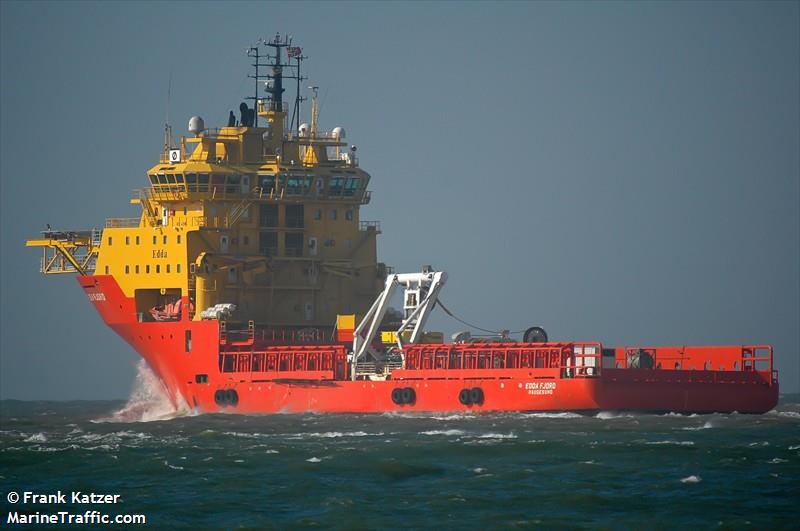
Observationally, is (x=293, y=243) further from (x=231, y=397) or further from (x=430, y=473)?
(x=430, y=473)

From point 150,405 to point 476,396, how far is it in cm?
1788

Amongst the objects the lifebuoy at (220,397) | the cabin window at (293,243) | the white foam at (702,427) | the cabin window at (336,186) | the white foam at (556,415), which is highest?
the cabin window at (336,186)

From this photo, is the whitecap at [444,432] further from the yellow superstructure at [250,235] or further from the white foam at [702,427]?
the yellow superstructure at [250,235]

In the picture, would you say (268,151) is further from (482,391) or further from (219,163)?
(482,391)

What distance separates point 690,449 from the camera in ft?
134

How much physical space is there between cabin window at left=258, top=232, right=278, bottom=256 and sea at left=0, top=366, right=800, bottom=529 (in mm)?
10150

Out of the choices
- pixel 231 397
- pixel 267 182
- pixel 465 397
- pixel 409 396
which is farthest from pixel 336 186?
pixel 465 397

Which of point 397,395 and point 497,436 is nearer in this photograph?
point 497,436

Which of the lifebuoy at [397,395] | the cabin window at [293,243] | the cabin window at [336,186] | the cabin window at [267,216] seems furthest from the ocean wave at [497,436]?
the cabin window at [336,186]

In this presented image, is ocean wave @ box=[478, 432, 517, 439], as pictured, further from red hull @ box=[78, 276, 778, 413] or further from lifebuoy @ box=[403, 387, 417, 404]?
lifebuoy @ box=[403, 387, 417, 404]

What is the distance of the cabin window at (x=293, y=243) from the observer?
6016cm

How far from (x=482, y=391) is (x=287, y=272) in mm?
12255

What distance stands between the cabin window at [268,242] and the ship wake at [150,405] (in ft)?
23.5

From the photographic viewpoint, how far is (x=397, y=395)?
5331cm
